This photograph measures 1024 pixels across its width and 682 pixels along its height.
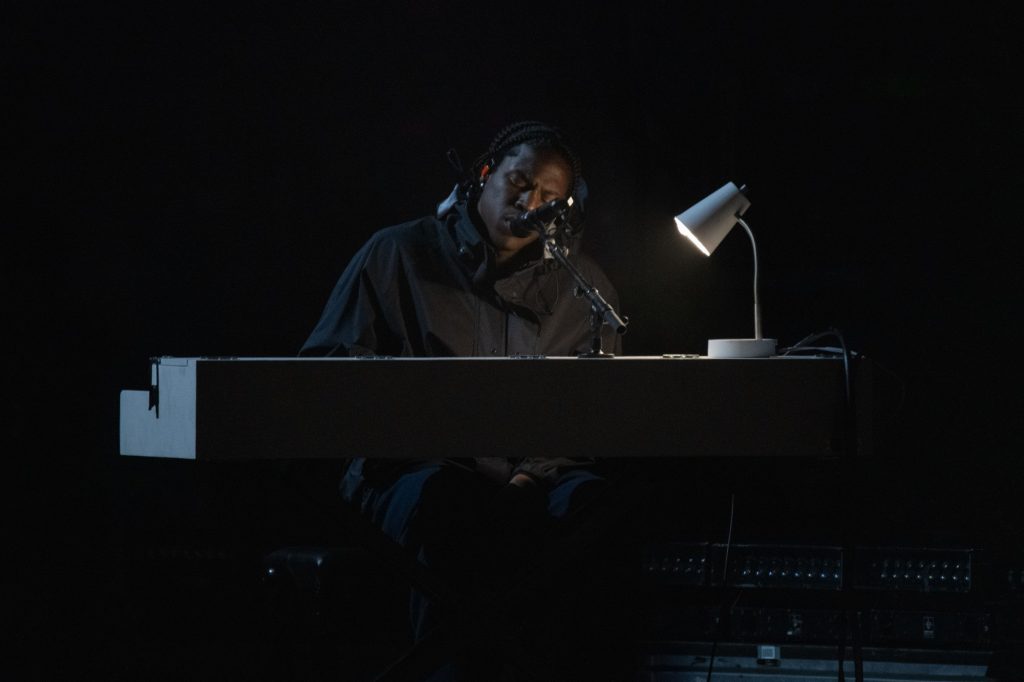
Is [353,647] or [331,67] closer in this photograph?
[353,647]

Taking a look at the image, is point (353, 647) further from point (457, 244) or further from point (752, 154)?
point (752, 154)

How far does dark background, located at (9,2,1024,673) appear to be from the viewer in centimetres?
339

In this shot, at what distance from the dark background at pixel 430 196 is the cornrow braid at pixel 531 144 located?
0.67m

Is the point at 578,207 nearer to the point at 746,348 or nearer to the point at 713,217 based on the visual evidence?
the point at 713,217

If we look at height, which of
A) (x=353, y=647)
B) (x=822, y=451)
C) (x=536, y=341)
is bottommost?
(x=353, y=647)

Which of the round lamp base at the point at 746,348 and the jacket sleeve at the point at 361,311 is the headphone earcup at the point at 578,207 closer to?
the jacket sleeve at the point at 361,311

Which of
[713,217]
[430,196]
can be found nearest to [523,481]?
[713,217]

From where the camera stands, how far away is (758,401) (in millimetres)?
2002

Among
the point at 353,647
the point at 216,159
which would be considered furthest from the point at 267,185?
the point at 353,647

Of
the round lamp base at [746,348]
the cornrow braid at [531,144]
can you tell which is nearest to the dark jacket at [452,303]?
the cornrow braid at [531,144]

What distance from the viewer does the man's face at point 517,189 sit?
288 cm

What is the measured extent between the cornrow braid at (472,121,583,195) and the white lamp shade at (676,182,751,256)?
617 millimetres

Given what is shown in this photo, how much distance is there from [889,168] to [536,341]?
53.3 inches

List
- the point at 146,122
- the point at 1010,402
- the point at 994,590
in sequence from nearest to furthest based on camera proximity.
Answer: the point at 994,590 → the point at 1010,402 → the point at 146,122
